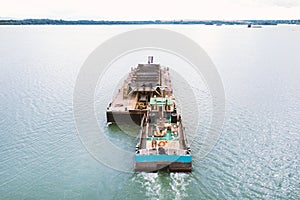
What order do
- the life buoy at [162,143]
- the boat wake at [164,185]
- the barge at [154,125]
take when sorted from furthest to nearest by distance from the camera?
the life buoy at [162,143], the barge at [154,125], the boat wake at [164,185]

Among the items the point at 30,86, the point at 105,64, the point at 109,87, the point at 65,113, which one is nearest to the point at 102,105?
the point at 65,113

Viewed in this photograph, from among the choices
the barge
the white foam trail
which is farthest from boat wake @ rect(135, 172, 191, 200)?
the barge

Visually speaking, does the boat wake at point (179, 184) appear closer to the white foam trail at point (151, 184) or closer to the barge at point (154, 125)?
the barge at point (154, 125)

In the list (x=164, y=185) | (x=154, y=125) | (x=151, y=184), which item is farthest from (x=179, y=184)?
(x=154, y=125)

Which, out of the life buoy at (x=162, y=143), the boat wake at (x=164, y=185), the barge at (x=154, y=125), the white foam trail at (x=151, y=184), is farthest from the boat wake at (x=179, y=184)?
the life buoy at (x=162, y=143)

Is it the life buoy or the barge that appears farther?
the life buoy

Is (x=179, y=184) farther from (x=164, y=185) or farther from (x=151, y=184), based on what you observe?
(x=151, y=184)

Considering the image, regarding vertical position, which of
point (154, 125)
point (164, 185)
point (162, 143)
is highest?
point (154, 125)

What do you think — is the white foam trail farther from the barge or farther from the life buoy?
the life buoy
